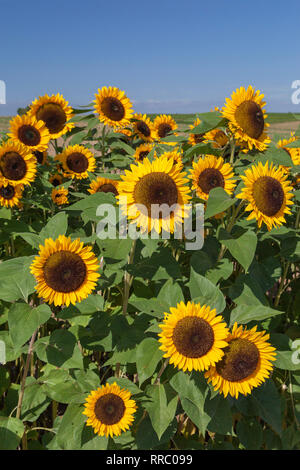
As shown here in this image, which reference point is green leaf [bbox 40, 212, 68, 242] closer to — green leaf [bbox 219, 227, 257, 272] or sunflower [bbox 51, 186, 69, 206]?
green leaf [bbox 219, 227, 257, 272]

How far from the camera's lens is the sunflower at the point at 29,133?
2.68 m

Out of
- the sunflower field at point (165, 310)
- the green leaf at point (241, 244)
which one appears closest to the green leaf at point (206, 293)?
the sunflower field at point (165, 310)

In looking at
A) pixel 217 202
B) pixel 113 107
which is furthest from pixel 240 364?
pixel 113 107

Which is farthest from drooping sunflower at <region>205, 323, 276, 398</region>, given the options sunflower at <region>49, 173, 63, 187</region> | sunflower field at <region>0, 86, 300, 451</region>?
sunflower at <region>49, 173, 63, 187</region>

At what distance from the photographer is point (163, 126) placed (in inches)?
143

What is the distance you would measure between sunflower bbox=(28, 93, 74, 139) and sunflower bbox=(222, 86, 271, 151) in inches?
54.9

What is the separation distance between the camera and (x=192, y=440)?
202cm

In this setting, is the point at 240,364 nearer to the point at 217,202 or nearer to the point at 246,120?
the point at 217,202

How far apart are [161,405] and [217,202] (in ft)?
2.67

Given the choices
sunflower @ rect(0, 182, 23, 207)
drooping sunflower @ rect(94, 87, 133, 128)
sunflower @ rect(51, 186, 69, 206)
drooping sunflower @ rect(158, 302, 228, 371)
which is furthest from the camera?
drooping sunflower @ rect(94, 87, 133, 128)

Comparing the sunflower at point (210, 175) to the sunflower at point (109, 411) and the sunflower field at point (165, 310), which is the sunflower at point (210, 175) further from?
the sunflower at point (109, 411)

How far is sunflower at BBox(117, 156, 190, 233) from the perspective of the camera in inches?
61.6

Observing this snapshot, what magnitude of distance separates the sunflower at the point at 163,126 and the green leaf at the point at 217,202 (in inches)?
79.7
